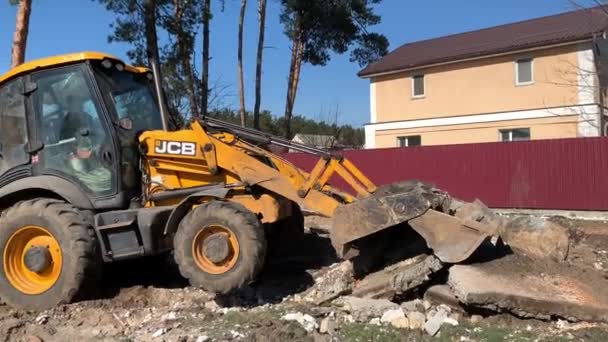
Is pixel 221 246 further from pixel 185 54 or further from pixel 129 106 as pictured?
pixel 185 54

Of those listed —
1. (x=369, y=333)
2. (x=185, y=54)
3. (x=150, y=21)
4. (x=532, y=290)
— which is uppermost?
(x=150, y=21)

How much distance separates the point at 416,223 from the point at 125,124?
10.4ft

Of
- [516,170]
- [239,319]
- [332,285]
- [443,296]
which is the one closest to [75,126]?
[239,319]

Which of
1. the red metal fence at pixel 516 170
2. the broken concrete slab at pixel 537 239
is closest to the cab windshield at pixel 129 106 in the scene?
the broken concrete slab at pixel 537 239

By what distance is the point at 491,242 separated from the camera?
605 cm

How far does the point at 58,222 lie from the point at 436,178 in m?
13.1

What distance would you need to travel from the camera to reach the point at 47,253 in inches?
243

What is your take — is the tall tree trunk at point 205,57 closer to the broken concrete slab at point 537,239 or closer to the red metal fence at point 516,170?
the red metal fence at point 516,170

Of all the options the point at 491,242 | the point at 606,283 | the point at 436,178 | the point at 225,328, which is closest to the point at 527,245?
the point at 491,242

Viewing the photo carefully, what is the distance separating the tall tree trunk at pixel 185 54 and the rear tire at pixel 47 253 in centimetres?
1480

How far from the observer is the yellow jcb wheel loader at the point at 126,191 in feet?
18.8

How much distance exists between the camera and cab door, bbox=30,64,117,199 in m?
6.34

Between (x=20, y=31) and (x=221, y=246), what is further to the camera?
(x=20, y=31)

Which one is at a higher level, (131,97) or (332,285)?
(131,97)
